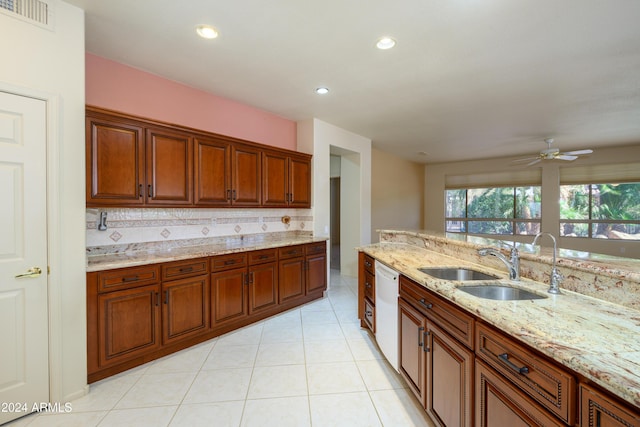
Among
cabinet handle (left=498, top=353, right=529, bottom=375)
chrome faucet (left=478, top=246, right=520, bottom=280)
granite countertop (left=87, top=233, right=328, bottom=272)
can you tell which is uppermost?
chrome faucet (left=478, top=246, right=520, bottom=280)

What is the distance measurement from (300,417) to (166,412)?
0.88 m

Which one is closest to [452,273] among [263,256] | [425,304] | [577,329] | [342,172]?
[425,304]

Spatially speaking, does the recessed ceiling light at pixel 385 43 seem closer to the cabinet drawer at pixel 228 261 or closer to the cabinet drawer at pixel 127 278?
the cabinet drawer at pixel 228 261

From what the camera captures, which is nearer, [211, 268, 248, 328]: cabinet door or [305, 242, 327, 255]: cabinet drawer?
[211, 268, 248, 328]: cabinet door

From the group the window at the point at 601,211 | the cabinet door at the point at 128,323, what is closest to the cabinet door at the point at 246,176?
the cabinet door at the point at 128,323

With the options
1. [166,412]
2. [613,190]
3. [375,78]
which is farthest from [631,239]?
[166,412]

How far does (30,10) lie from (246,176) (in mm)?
2107

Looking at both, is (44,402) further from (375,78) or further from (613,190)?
(613,190)

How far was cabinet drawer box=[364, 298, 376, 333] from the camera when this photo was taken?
9.10 ft

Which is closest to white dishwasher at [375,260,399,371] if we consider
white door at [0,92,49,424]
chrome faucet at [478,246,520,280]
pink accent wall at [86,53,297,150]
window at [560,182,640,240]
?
chrome faucet at [478,246,520,280]

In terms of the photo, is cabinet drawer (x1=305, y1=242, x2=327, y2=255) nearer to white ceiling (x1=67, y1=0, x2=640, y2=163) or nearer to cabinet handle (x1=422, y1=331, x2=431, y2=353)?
white ceiling (x1=67, y1=0, x2=640, y2=163)

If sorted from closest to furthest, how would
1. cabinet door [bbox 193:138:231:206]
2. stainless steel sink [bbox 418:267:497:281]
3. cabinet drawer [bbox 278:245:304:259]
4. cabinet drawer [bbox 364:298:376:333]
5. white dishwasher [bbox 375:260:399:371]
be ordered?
stainless steel sink [bbox 418:267:497:281] → white dishwasher [bbox 375:260:399:371] → cabinet drawer [bbox 364:298:376:333] → cabinet door [bbox 193:138:231:206] → cabinet drawer [bbox 278:245:304:259]

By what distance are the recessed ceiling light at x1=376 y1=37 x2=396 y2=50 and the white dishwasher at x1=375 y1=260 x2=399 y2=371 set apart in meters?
1.86

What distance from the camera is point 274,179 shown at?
12.7 feet
